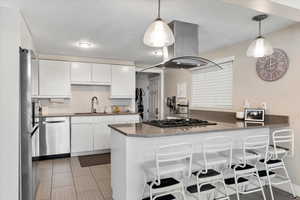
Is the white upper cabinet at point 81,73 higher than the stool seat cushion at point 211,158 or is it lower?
higher

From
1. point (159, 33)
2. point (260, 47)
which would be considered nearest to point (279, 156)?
point (260, 47)

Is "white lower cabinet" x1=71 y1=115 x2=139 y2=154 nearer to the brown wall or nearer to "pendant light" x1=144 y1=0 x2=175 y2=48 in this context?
the brown wall

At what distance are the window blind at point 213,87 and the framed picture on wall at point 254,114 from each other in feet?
1.83

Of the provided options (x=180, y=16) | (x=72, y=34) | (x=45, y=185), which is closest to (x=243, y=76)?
(x=180, y=16)

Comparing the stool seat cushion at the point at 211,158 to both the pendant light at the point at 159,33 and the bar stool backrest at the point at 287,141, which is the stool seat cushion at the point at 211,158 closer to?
the bar stool backrest at the point at 287,141

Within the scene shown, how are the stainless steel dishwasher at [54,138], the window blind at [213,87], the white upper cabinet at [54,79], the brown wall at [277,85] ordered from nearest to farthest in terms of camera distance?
the brown wall at [277,85] < the window blind at [213,87] < the stainless steel dishwasher at [54,138] < the white upper cabinet at [54,79]

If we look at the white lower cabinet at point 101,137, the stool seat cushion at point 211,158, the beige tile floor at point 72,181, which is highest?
the stool seat cushion at point 211,158

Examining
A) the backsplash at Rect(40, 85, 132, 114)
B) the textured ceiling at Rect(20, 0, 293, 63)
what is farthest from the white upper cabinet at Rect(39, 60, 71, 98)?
the textured ceiling at Rect(20, 0, 293, 63)

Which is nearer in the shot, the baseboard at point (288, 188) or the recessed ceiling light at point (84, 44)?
the baseboard at point (288, 188)

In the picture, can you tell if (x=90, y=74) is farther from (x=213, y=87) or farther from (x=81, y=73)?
(x=213, y=87)

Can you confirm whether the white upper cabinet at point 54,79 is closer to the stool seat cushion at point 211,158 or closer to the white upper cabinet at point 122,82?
the white upper cabinet at point 122,82

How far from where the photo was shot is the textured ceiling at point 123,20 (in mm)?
2109

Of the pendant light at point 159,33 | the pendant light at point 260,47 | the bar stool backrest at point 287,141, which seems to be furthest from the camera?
the bar stool backrest at point 287,141

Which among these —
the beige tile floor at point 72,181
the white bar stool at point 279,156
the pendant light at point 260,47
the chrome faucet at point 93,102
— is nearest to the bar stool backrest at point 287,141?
the white bar stool at point 279,156
